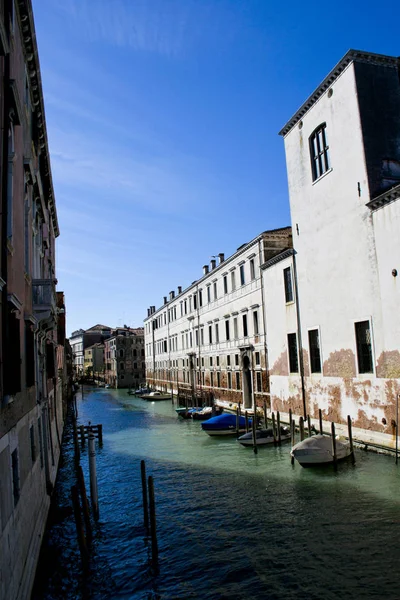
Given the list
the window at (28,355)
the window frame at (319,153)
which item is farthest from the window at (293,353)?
the window at (28,355)

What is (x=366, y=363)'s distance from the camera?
52.1ft

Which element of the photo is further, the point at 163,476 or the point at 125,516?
the point at 163,476

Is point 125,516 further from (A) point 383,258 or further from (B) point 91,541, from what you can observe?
(A) point 383,258

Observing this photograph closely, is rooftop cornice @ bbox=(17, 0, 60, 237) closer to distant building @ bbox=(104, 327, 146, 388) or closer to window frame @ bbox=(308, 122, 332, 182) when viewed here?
window frame @ bbox=(308, 122, 332, 182)

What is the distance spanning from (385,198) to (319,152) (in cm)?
516

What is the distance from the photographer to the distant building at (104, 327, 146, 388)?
7175 cm

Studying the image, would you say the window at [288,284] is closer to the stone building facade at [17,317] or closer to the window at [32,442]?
the stone building facade at [17,317]

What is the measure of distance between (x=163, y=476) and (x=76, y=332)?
101727mm

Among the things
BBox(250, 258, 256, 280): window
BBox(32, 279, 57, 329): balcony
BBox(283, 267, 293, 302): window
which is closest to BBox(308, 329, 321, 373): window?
BBox(283, 267, 293, 302): window

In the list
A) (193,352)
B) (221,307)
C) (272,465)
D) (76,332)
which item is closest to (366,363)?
(272,465)

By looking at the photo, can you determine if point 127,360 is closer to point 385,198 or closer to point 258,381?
point 258,381

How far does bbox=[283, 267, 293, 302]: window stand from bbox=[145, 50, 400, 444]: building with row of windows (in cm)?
5

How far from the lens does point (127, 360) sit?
72.2 meters

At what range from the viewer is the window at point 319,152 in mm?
18344
